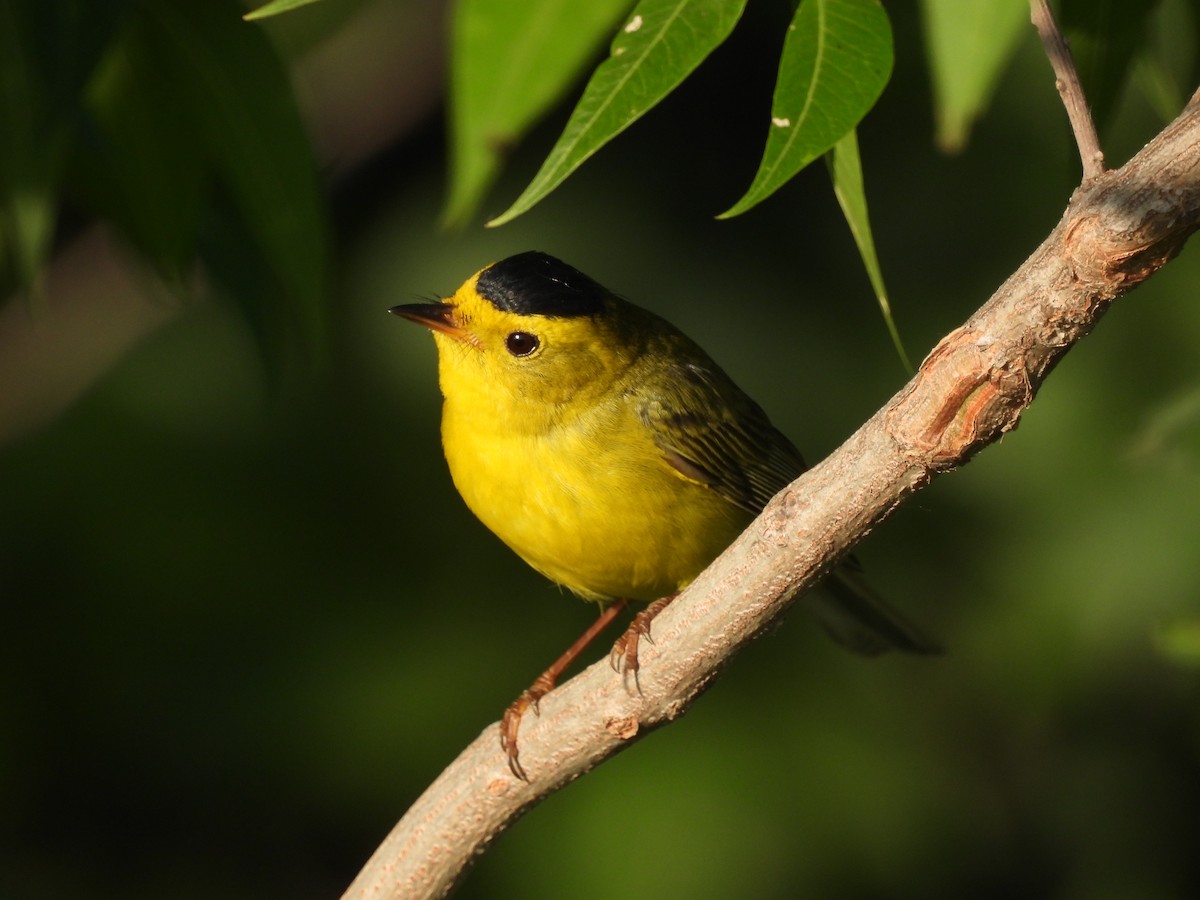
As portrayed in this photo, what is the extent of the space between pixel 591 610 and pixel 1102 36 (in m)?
3.13

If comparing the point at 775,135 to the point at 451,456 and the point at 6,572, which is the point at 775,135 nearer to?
the point at 451,456

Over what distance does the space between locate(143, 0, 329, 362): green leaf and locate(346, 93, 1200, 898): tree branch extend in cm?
98

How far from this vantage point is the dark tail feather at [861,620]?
13.8 feet

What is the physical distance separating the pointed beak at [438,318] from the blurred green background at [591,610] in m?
1.43

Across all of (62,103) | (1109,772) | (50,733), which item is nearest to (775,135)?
(62,103)

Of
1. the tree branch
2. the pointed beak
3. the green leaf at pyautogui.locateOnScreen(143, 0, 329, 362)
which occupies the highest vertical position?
the green leaf at pyautogui.locateOnScreen(143, 0, 329, 362)

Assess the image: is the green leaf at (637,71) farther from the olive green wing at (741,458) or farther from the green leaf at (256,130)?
the olive green wing at (741,458)

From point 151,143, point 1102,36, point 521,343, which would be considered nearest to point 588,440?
point 521,343

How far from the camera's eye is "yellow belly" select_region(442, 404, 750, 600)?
3.52m

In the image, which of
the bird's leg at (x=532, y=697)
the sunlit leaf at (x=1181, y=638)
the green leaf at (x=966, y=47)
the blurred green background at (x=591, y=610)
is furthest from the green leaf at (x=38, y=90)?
the sunlit leaf at (x=1181, y=638)

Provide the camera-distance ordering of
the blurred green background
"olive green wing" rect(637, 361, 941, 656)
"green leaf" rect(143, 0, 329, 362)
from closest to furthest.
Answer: "green leaf" rect(143, 0, 329, 362) < "olive green wing" rect(637, 361, 941, 656) < the blurred green background

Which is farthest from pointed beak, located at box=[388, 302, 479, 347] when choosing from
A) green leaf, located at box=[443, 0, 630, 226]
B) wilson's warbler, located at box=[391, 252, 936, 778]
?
green leaf, located at box=[443, 0, 630, 226]

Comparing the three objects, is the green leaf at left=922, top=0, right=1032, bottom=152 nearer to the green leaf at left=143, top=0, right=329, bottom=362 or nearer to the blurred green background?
the green leaf at left=143, top=0, right=329, bottom=362

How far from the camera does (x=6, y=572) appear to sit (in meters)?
5.55
